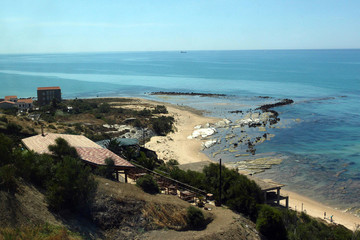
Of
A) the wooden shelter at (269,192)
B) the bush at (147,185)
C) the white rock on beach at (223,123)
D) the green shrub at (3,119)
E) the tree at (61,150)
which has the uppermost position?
the tree at (61,150)

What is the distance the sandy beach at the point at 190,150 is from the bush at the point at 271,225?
316 inches

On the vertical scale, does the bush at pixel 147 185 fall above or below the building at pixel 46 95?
below

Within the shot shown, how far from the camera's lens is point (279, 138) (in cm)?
4403

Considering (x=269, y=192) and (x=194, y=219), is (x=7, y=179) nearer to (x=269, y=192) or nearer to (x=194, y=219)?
(x=194, y=219)

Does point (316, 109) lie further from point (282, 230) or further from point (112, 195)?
point (112, 195)

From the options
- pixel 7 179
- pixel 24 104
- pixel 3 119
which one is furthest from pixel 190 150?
pixel 24 104

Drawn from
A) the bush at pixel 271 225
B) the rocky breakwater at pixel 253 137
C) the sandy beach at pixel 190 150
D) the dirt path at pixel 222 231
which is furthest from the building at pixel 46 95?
the bush at pixel 271 225

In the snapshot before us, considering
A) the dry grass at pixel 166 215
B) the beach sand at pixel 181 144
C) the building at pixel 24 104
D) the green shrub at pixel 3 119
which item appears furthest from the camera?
the building at pixel 24 104

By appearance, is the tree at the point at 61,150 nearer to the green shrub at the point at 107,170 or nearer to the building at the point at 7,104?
the green shrub at the point at 107,170

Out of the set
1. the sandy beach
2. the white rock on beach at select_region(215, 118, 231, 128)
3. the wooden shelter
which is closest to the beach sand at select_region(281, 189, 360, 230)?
the sandy beach

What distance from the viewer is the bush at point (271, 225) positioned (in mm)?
15688

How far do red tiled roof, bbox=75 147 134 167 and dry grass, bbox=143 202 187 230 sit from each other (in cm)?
411

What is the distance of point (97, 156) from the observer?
1898cm

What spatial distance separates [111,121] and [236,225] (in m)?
36.7
